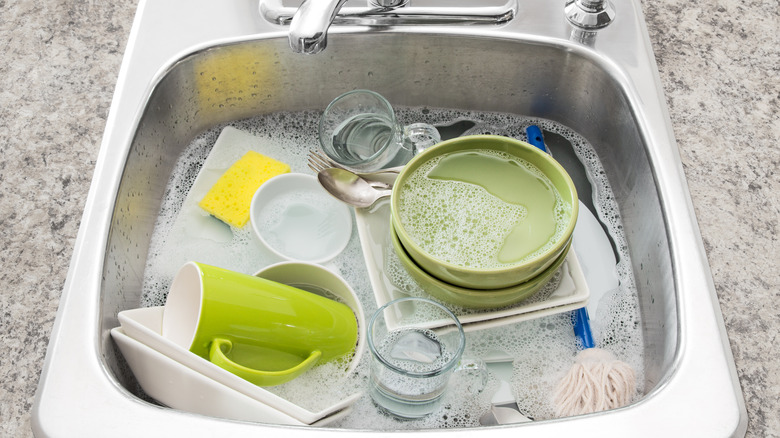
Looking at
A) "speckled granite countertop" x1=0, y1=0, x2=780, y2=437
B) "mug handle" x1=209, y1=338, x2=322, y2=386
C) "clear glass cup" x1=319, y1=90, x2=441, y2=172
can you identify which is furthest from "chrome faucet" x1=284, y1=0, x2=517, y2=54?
"mug handle" x1=209, y1=338, x2=322, y2=386

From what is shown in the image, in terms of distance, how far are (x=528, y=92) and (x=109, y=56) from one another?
0.55 m

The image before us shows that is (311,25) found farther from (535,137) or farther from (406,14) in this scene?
(535,137)

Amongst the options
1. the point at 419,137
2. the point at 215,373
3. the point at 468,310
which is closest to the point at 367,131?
the point at 419,137

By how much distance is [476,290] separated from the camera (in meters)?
0.69

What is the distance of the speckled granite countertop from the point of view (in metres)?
0.72

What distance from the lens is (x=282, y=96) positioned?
95 centimetres

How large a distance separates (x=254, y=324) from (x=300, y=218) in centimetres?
21

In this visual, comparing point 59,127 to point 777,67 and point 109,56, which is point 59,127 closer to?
point 109,56

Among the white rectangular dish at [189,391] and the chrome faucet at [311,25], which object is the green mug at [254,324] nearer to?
the white rectangular dish at [189,391]

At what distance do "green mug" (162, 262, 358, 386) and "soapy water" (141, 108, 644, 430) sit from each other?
0.12 feet

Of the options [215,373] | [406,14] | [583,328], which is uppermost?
[406,14]

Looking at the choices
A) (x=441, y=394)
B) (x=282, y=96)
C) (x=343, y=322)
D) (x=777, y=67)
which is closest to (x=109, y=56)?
(x=282, y=96)

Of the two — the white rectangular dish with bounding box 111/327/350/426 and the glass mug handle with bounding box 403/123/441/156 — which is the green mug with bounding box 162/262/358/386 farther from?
the glass mug handle with bounding box 403/123/441/156

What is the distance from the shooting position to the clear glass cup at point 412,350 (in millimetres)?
676
